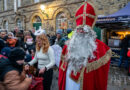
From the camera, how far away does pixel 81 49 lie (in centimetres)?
238

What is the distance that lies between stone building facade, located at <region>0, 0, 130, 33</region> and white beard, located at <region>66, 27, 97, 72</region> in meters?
7.80

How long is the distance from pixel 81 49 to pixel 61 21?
1083 centimetres

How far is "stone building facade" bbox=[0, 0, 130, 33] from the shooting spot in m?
9.77

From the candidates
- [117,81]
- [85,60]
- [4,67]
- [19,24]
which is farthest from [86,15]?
[19,24]

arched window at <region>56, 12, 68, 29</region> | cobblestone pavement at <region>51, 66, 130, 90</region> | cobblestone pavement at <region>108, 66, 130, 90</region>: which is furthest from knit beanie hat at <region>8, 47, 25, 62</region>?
arched window at <region>56, 12, 68, 29</region>

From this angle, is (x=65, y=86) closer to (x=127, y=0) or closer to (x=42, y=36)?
(x=42, y=36)

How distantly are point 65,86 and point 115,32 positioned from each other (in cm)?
699

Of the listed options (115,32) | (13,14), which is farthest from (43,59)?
(13,14)

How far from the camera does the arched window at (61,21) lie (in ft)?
40.9

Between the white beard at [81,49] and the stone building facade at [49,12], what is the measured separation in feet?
25.6

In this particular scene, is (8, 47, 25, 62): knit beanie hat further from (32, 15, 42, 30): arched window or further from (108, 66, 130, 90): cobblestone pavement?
(32, 15, 42, 30): arched window

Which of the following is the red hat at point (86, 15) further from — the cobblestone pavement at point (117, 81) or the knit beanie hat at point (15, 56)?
the cobblestone pavement at point (117, 81)

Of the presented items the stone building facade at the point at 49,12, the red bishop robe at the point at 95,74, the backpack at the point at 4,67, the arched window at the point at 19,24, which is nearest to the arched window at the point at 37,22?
the stone building facade at the point at 49,12

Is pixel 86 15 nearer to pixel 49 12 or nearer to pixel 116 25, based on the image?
pixel 116 25
